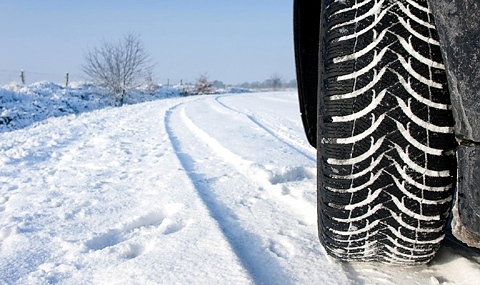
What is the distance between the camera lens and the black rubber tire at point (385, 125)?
2.76ft

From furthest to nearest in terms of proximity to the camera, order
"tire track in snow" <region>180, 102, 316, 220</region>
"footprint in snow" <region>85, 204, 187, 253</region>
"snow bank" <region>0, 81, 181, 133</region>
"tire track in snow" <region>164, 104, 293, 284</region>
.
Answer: "snow bank" <region>0, 81, 181, 133</region> < "tire track in snow" <region>180, 102, 316, 220</region> < "footprint in snow" <region>85, 204, 187, 253</region> < "tire track in snow" <region>164, 104, 293, 284</region>

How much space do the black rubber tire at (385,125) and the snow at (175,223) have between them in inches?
7.7

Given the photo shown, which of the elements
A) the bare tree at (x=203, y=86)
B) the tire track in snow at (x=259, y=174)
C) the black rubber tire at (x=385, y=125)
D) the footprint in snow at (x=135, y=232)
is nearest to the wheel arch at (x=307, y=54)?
the tire track in snow at (x=259, y=174)

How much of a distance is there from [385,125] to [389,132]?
0.02 metres

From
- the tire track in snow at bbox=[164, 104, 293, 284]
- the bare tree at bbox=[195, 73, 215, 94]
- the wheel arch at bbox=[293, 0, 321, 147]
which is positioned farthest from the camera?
the bare tree at bbox=[195, 73, 215, 94]

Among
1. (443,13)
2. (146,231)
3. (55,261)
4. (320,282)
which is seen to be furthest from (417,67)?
(55,261)

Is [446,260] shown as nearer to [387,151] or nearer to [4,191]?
[387,151]

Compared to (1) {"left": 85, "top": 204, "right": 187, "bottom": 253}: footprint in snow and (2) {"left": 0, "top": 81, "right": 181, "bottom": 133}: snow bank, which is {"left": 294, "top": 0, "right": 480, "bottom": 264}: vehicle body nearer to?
(1) {"left": 85, "top": 204, "right": 187, "bottom": 253}: footprint in snow

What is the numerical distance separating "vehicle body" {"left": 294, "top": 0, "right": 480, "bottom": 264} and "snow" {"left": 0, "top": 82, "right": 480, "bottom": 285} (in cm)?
18

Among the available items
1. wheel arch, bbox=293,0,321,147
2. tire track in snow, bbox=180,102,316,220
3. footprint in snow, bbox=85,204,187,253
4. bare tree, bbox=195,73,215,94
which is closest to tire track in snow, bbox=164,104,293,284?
footprint in snow, bbox=85,204,187,253

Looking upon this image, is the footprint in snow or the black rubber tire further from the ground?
the black rubber tire

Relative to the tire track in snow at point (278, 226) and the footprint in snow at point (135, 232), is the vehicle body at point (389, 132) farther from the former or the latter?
the footprint in snow at point (135, 232)

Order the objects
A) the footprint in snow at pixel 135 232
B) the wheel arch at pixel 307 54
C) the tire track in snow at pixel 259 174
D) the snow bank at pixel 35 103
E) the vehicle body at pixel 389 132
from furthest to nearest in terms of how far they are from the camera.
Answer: the snow bank at pixel 35 103, the tire track in snow at pixel 259 174, the wheel arch at pixel 307 54, the footprint in snow at pixel 135 232, the vehicle body at pixel 389 132

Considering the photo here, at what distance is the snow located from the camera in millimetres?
1044
